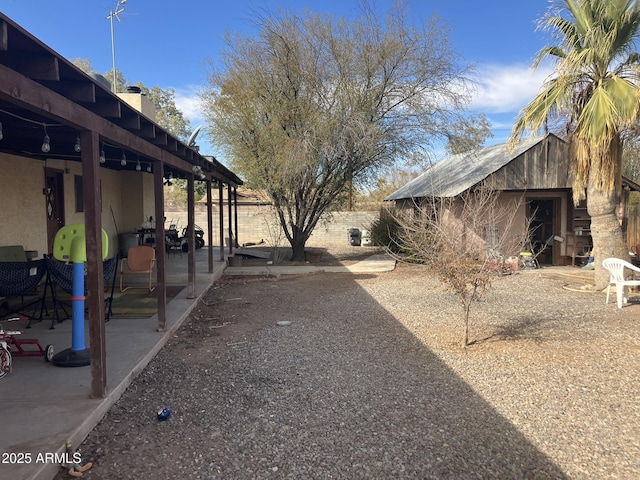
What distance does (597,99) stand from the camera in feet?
27.7

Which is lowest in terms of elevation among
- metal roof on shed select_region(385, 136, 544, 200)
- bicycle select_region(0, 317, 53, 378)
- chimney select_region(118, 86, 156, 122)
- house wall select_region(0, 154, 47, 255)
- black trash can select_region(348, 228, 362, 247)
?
bicycle select_region(0, 317, 53, 378)

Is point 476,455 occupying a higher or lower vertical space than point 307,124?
lower

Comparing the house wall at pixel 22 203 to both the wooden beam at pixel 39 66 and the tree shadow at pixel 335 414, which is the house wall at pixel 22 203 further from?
the wooden beam at pixel 39 66

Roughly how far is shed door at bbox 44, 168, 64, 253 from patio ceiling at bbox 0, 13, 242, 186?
9.21 feet

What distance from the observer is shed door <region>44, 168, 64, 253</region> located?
886cm

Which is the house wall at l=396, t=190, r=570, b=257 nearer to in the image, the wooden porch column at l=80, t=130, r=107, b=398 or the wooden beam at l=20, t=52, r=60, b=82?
the wooden porch column at l=80, t=130, r=107, b=398

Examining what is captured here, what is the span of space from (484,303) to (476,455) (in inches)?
215

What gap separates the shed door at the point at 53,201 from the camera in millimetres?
8859

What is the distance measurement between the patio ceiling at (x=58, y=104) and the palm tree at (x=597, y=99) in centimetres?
751

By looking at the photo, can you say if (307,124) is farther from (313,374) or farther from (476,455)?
(476,455)

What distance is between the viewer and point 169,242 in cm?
1354

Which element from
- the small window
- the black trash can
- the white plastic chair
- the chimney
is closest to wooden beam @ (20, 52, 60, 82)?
the small window

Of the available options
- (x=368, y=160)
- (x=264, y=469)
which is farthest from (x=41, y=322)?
(x=368, y=160)

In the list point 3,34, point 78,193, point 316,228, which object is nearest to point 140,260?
point 78,193
